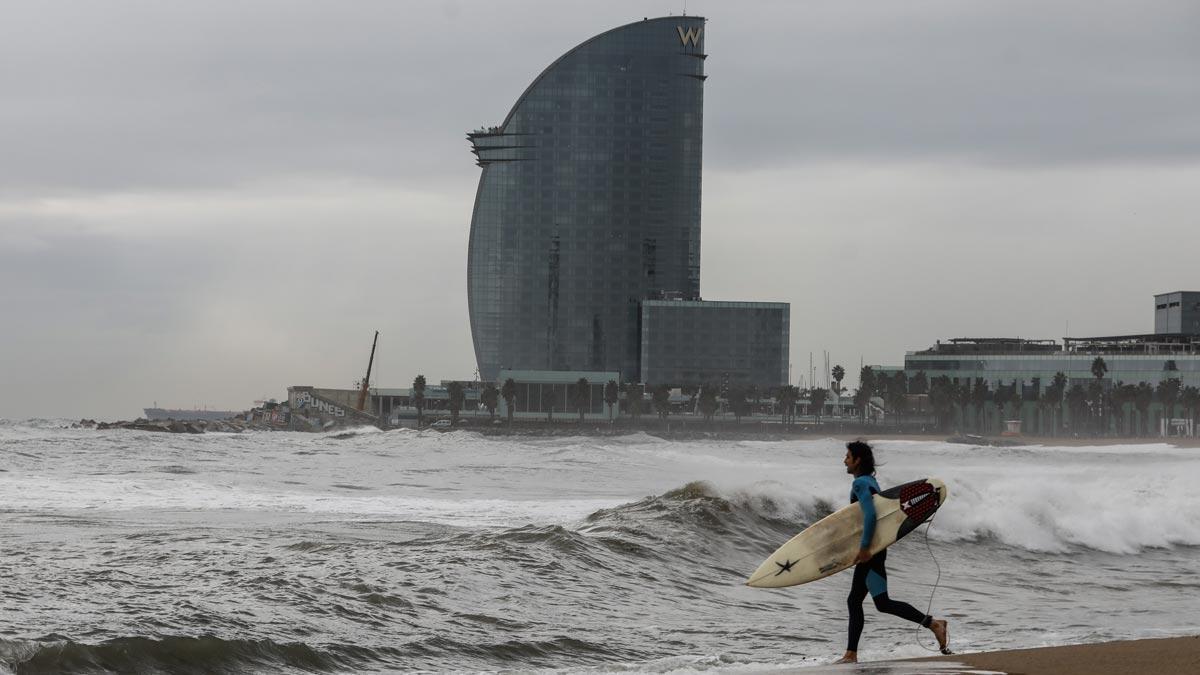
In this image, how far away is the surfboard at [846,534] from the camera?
1097 cm

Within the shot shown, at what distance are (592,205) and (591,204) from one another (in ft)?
0.72

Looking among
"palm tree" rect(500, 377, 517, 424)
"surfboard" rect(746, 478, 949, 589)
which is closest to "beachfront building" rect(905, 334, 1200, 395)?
"palm tree" rect(500, 377, 517, 424)

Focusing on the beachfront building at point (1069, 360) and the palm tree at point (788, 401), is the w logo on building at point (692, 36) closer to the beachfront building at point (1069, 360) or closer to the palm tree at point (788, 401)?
the palm tree at point (788, 401)

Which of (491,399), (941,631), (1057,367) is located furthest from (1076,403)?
(941,631)

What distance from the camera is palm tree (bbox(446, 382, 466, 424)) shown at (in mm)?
177500

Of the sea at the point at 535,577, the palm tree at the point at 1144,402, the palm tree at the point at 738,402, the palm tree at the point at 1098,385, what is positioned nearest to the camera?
the sea at the point at 535,577

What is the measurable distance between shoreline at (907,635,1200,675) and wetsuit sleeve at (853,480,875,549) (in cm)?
104

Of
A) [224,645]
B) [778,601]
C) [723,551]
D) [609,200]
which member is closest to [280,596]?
[224,645]

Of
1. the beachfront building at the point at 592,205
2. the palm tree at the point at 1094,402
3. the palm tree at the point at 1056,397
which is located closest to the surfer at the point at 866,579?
the palm tree at the point at 1094,402

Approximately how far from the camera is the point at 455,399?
17775cm

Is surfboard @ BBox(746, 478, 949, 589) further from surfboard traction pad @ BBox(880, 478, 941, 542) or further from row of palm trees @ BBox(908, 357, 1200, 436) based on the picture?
row of palm trees @ BBox(908, 357, 1200, 436)

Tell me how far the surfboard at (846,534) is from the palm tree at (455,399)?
544ft

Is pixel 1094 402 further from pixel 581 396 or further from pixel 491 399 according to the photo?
pixel 491 399

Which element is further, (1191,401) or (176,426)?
(1191,401)
